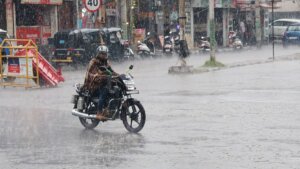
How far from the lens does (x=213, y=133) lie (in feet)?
43.5

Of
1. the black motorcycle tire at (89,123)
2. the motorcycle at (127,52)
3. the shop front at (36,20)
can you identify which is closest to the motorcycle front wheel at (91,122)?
the black motorcycle tire at (89,123)

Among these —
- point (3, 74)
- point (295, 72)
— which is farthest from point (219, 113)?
point (295, 72)

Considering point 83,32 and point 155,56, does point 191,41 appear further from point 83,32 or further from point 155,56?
point 83,32

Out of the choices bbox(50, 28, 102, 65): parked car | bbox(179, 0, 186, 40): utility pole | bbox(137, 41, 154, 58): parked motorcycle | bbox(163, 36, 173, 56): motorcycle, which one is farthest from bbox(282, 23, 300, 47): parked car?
bbox(179, 0, 186, 40): utility pole

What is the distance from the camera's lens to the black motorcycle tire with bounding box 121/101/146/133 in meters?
13.6

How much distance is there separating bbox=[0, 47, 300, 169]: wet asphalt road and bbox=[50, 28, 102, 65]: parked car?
10.6 metres

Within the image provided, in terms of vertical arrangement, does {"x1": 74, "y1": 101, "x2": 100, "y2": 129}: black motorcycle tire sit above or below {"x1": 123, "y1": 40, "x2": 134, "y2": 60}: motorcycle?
below

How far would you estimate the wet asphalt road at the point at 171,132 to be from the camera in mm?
10711

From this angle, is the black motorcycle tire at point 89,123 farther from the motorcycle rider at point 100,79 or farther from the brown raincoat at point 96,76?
the brown raincoat at point 96,76

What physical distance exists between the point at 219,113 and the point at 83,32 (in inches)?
765

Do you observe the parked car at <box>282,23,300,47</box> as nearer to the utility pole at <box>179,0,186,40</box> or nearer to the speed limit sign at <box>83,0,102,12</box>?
the utility pole at <box>179,0,186,40</box>

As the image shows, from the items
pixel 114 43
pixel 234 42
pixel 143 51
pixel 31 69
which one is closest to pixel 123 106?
pixel 31 69

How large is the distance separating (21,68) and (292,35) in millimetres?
33605

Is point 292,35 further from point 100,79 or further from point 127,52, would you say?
point 100,79
